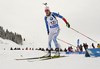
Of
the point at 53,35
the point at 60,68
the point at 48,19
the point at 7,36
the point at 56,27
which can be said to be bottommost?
the point at 60,68

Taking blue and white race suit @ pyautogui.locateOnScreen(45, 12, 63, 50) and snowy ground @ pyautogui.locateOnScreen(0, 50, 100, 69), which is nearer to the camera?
snowy ground @ pyautogui.locateOnScreen(0, 50, 100, 69)

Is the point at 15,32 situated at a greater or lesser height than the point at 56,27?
greater

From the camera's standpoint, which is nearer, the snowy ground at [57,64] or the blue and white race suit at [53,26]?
the snowy ground at [57,64]

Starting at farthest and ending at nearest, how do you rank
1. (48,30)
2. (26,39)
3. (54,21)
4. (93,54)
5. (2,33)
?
1. (26,39)
2. (2,33)
3. (48,30)
4. (54,21)
5. (93,54)

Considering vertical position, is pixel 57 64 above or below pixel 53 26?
below

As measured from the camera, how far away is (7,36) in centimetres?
5091

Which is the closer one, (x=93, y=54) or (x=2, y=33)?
(x=93, y=54)

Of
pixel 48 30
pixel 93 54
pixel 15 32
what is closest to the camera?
pixel 93 54

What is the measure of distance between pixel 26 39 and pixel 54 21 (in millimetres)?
55450

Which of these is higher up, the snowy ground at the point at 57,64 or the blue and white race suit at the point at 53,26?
the blue and white race suit at the point at 53,26

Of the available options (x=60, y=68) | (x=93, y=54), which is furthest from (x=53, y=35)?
(x=60, y=68)

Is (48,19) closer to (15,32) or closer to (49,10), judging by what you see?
(49,10)

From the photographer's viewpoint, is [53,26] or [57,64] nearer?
[57,64]

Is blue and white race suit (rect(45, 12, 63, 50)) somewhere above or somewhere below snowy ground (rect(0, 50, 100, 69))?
above
